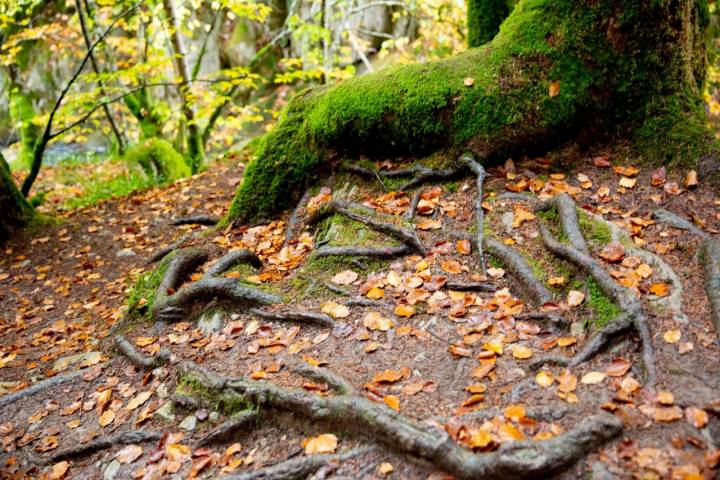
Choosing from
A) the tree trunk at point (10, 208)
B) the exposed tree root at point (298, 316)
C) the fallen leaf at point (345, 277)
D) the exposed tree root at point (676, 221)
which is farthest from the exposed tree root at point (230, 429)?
the tree trunk at point (10, 208)

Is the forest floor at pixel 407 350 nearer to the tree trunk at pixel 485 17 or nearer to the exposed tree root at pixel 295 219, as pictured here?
the exposed tree root at pixel 295 219

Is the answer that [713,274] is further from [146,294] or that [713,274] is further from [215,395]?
[146,294]

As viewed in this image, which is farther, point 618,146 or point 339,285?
point 618,146

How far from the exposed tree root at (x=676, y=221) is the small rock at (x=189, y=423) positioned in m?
3.82

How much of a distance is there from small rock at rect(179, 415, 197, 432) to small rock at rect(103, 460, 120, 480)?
44cm

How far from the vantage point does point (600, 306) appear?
3.27 meters

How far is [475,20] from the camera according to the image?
7277mm

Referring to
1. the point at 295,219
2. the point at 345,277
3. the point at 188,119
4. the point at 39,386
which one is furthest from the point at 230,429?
the point at 188,119

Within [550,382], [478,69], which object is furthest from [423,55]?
[550,382]

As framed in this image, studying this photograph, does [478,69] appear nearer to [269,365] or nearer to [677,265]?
[677,265]

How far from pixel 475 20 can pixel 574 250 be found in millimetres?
4871

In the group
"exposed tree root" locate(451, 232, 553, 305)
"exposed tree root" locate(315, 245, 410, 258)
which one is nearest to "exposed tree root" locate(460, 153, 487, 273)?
"exposed tree root" locate(451, 232, 553, 305)

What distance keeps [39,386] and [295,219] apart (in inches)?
110

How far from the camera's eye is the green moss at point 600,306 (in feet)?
10.4
